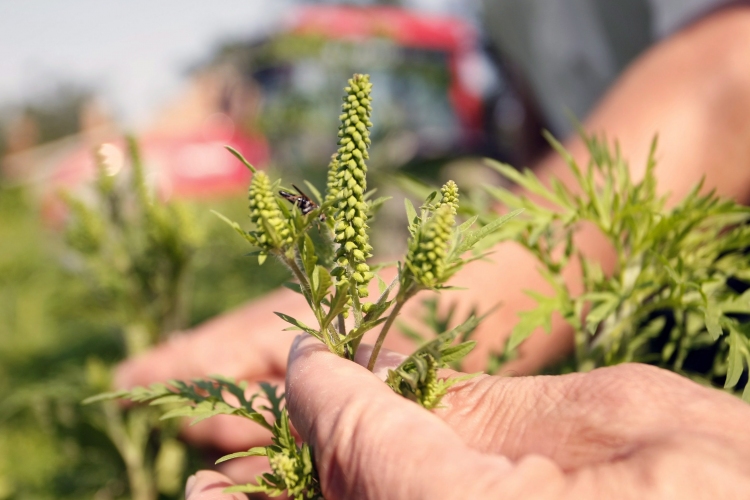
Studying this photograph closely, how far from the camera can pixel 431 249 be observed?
0.72 m

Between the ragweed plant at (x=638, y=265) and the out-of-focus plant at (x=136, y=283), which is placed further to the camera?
the out-of-focus plant at (x=136, y=283)

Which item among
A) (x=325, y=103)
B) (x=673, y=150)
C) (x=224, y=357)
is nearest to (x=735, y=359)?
(x=673, y=150)

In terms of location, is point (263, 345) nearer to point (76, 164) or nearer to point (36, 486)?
point (36, 486)

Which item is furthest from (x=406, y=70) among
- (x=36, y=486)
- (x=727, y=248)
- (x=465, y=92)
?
(x=727, y=248)

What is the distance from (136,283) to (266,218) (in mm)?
1533

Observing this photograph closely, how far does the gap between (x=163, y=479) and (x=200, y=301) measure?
114 inches

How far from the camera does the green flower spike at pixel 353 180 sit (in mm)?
757

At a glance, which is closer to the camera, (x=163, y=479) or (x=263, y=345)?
(x=263, y=345)

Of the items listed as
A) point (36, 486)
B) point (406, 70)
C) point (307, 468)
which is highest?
point (406, 70)

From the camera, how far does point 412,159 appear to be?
28.2 ft

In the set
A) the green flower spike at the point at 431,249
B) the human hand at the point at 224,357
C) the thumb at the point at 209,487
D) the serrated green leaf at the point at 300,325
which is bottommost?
the human hand at the point at 224,357

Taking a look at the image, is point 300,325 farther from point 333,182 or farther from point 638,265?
point 638,265

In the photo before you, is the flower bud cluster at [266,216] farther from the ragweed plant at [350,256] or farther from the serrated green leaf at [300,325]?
the serrated green leaf at [300,325]

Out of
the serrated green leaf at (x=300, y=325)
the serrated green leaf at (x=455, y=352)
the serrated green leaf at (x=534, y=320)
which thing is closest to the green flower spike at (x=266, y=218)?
the serrated green leaf at (x=300, y=325)
